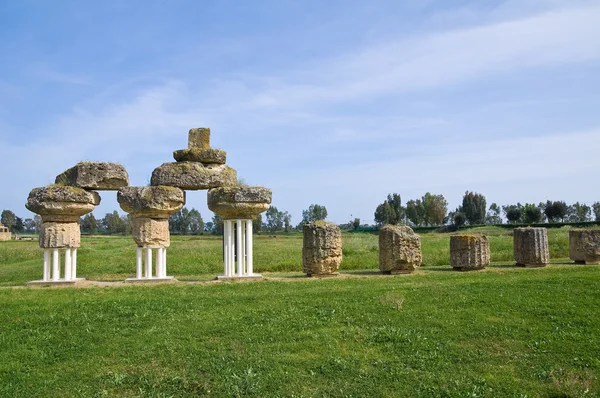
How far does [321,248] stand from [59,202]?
822 centimetres

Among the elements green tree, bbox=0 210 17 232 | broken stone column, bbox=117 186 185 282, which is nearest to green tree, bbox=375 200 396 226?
broken stone column, bbox=117 186 185 282

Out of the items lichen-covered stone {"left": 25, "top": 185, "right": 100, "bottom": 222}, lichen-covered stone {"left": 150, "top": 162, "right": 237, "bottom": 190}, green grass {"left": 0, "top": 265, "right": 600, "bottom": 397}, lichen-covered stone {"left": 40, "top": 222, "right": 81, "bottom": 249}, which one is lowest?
green grass {"left": 0, "top": 265, "right": 600, "bottom": 397}

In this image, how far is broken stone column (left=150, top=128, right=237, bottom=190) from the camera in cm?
1652

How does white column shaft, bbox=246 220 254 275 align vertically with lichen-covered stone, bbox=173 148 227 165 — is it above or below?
below

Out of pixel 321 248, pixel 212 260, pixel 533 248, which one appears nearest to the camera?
pixel 321 248

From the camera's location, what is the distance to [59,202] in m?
15.5

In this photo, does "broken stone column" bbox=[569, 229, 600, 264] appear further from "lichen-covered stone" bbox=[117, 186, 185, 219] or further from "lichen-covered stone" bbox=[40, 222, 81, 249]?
"lichen-covered stone" bbox=[40, 222, 81, 249]

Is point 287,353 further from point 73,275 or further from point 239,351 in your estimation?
point 73,275

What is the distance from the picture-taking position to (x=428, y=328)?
9.58m

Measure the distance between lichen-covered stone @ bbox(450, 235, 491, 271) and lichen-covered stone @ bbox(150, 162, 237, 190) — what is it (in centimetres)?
819

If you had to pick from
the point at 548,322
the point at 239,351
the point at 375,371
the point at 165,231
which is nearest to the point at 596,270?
the point at 548,322

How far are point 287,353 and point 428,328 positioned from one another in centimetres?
282

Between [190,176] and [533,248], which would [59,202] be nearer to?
[190,176]

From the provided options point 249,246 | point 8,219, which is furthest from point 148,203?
→ point 8,219
